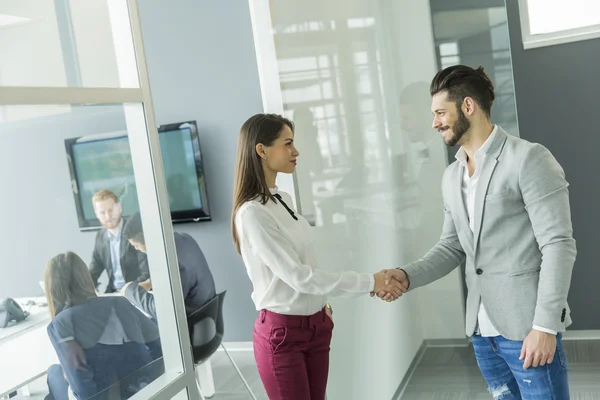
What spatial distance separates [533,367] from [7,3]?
1742 mm

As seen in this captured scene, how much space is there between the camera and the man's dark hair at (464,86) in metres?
2.11

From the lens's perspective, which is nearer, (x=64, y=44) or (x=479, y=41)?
(x=64, y=44)

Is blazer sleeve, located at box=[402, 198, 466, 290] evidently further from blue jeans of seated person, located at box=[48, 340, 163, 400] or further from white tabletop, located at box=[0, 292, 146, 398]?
white tabletop, located at box=[0, 292, 146, 398]

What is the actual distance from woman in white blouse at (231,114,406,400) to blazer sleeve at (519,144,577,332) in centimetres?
64

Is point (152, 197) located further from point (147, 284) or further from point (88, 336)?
point (88, 336)

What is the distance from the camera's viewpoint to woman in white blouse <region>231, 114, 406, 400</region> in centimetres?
216

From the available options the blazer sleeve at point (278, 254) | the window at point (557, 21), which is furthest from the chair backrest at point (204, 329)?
the window at point (557, 21)

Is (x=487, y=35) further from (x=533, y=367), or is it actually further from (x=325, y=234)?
(x=533, y=367)

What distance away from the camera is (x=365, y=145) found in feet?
9.34

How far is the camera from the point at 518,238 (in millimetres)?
1991

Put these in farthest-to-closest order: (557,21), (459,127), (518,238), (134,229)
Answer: (557,21) < (459,127) < (518,238) < (134,229)

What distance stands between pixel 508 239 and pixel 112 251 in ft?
3.88

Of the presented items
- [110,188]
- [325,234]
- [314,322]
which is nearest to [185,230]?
[325,234]

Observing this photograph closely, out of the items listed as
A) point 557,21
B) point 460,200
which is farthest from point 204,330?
point 557,21
